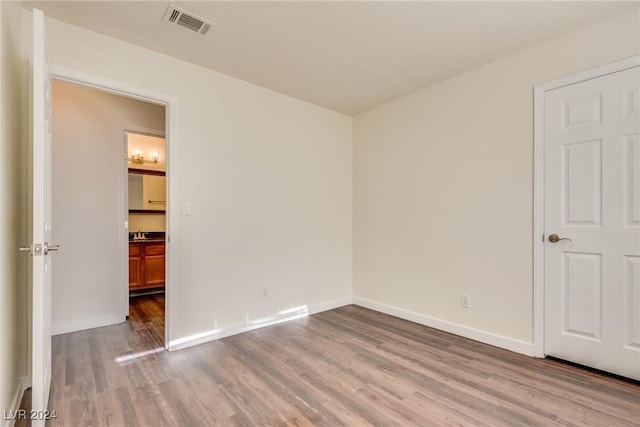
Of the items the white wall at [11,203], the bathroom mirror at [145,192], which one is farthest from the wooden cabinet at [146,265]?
the white wall at [11,203]

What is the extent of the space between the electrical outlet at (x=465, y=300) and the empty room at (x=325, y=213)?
0.04 m

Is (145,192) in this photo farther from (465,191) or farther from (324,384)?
(465,191)

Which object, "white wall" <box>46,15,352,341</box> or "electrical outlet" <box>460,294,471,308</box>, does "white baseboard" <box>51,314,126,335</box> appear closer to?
"white wall" <box>46,15,352,341</box>

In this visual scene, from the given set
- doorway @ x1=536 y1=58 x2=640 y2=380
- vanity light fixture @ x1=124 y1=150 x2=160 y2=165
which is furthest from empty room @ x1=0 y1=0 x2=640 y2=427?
vanity light fixture @ x1=124 y1=150 x2=160 y2=165

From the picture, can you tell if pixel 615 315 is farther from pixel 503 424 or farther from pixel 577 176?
pixel 503 424

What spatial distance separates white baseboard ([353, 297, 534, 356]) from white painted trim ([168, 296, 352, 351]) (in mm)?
470

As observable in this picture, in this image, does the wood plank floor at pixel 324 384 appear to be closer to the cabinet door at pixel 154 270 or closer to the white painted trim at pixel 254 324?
the white painted trim at pixel 254 324

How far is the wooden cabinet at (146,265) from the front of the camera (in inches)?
171

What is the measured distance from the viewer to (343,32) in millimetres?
2332

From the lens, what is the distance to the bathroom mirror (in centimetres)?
485

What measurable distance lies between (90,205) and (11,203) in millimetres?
1737

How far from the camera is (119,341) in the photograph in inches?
113

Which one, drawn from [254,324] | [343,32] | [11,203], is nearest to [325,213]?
[254,324]

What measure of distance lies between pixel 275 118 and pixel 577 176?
9.12 ft
